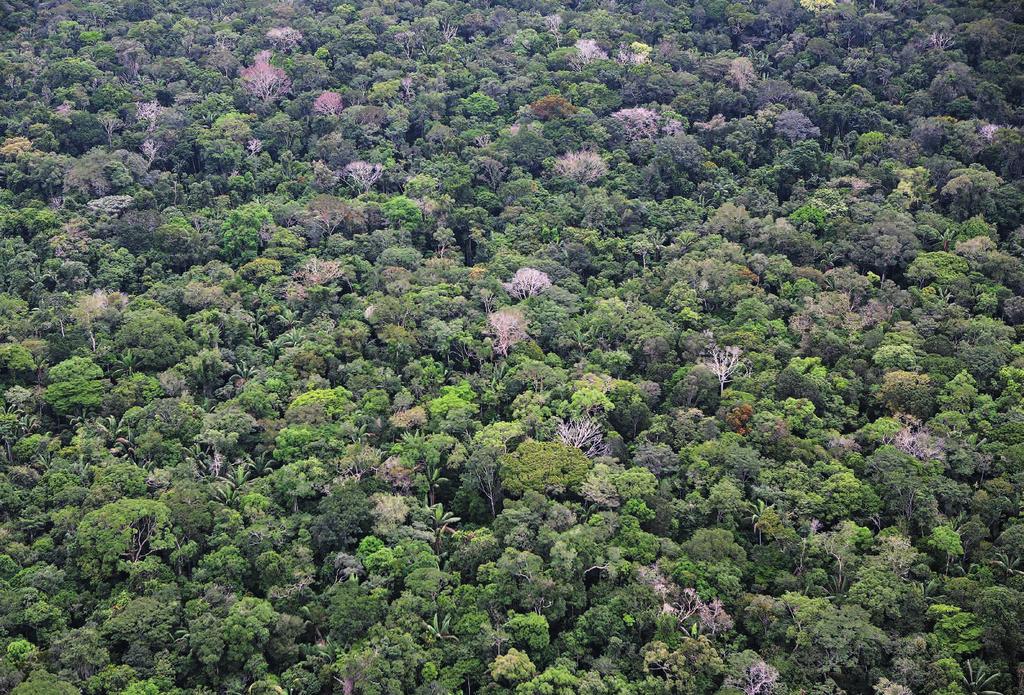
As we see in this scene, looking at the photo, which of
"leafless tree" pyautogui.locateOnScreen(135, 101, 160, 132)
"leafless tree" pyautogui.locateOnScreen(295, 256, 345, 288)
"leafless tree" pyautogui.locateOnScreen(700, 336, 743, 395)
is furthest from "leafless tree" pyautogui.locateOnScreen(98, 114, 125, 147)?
"leafless tree" pyautogui.locateOnScreen(700, 336, 743, 395)

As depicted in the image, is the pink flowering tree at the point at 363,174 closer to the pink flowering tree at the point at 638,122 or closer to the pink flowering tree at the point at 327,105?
the pink flowering tree at the point at 327,105

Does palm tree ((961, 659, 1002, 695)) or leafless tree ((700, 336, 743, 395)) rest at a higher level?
leafless tree ((700, 336, 743, 395))

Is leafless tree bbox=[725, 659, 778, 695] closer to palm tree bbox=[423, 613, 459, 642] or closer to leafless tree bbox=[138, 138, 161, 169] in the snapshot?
palm tree bbox=[423, 613, 459, 642]

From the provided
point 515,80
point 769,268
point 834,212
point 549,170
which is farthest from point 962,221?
point 515,80

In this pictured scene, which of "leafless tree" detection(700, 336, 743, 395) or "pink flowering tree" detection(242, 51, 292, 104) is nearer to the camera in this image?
"leafless tree" detection(700, 336, 743, 395)

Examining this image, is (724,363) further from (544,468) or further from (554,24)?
(554,24)

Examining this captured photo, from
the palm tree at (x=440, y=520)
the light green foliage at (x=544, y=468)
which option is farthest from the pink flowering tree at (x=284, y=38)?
the palm tree at (x=440, y=520)

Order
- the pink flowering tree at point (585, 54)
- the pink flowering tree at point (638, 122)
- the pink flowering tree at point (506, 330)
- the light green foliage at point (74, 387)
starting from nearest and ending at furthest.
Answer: the light green foliage at point (74, 387) < the pink flowering tree at point (506, 330) < the pink flowering tree at point (638, 122) < the pink flowering tree at point (585, 54)
